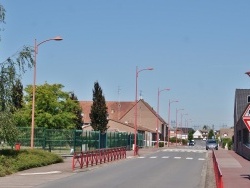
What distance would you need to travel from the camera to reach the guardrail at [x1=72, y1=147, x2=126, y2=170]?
30.6 meters

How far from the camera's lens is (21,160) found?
2836cm

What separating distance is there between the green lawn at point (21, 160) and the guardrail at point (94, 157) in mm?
1854

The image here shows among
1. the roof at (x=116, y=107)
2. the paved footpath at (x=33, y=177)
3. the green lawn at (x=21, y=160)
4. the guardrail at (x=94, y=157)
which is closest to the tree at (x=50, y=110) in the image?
the guardrail at (x=94, y=157)

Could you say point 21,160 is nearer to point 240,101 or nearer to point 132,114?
point 240,101

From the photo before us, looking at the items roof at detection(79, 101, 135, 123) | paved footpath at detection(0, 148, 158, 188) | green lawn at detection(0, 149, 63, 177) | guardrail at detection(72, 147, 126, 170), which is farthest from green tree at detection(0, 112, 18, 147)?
roof at detection(79, 101, 135, 123)

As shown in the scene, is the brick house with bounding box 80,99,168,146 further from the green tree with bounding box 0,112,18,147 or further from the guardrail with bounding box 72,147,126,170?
the green tree with bounding box 0,112,18,147

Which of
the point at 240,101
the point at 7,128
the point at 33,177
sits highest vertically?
the point at 240,101

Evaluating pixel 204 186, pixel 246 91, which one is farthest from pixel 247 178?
pixel 246 91

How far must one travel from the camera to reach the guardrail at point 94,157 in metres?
30.6

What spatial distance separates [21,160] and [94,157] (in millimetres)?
6794

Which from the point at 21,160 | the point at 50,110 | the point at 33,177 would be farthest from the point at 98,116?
the point at 33,177

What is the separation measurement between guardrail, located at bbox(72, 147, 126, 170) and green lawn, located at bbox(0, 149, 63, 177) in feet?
6.08

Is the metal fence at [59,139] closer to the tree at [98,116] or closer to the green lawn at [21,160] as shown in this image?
the green lawn at [21,160]

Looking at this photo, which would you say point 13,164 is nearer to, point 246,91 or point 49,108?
point 49,108
